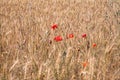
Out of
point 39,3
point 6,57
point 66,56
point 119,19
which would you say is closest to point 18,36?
point 6,57

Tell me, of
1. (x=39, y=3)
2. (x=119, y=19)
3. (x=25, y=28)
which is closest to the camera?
(x=25, y=28)

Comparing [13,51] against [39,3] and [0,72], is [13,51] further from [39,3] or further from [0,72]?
[39,3]

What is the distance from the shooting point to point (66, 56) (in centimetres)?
193

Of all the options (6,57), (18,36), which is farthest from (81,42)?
(6,57)

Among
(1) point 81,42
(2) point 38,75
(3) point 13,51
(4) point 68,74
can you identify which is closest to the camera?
(2) point 38,75

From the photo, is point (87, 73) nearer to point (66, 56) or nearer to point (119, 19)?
point (66, 56)

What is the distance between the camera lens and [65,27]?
316cm

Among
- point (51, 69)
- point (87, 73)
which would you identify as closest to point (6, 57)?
point (51, 69)

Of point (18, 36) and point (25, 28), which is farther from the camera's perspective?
point (25, 28)

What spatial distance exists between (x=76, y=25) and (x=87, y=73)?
5.67 ft

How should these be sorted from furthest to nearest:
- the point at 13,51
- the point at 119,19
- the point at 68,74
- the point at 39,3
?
the point at 39,3, the point at 119,19, the point at 13,51, the point at 68,74

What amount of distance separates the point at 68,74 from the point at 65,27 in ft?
4.27

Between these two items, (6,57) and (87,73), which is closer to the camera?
(87,73)

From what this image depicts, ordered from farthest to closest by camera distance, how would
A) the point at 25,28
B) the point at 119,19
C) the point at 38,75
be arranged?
1. the point at 119,19
2. the point at 25,28
3. the point at 38,75
